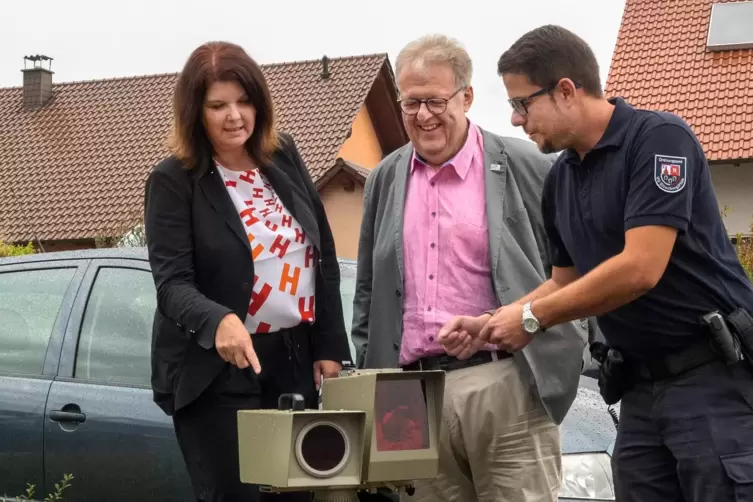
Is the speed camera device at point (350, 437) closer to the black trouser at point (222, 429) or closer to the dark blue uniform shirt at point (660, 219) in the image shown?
the black trouser at point (222, 429)

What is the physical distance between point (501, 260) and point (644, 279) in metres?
0.70

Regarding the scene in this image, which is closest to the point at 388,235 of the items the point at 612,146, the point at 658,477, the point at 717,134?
the point at 612,146

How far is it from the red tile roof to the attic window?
741 cm

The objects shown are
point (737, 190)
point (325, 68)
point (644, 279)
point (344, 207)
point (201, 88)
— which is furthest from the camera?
point (325, 68)

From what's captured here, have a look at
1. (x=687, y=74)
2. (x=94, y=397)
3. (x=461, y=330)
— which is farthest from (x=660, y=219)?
(x=687, y=74)

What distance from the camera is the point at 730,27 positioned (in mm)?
22625

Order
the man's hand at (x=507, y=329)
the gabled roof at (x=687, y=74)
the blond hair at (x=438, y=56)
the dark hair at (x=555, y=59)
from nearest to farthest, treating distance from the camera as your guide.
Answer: the dark hair at (x=555, y=59)
the man's hand at (x=507, y=329)
the blond hair at (x=438, y=56)
the gabled roof at (x=687, y=74)

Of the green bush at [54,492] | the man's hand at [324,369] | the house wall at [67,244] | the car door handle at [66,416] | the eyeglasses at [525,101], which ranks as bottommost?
the green bush at [54,492]

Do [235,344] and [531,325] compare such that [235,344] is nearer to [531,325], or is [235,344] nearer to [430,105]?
[531,325]

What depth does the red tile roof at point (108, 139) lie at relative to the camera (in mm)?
23906

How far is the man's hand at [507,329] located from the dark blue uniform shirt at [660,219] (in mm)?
228

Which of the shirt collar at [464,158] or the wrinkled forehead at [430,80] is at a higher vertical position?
the wrinkled forehead at [430,80]

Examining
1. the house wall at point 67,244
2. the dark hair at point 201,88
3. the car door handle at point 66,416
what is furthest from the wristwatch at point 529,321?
the house wall at point 67,244

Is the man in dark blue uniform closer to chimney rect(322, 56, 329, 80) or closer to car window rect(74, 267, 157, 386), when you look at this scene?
car window rect(74, 267, 157, 386)
